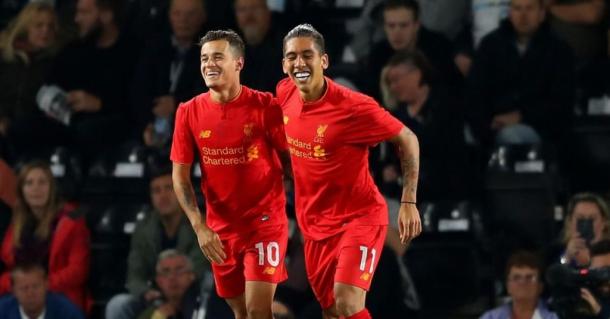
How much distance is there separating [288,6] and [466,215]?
2416 millimetres

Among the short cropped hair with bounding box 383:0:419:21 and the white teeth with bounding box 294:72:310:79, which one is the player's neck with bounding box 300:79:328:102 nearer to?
the white teeth with bounding box 294:72:310:79

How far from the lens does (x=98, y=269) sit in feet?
43.4

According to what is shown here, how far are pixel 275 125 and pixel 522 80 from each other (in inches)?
129

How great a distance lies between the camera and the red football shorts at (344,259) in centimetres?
959

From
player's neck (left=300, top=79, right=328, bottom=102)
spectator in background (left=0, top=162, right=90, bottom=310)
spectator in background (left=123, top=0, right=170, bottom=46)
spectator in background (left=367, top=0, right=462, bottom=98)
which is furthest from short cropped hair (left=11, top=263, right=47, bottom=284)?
player's neck (left=300, top=79, right=328, bottom=102)

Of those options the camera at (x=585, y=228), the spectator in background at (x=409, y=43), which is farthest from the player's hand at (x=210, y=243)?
the spectator in background at (x=409, y=43)

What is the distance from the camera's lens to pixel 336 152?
9.73 metres

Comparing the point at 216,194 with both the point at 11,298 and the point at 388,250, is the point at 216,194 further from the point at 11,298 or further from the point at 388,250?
the point at 11,298

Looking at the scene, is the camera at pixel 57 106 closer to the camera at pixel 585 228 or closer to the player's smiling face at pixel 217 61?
the camera at pixel 585 228

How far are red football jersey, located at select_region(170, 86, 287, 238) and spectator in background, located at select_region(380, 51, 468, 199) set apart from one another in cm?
260

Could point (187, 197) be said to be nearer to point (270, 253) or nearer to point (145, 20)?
point (270, 253)

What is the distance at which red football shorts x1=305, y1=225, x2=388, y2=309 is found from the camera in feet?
31.4

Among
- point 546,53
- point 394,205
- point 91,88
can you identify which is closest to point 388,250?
point 394,205

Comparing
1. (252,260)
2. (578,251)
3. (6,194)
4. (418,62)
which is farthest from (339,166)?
(6,194)
